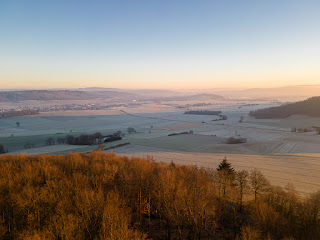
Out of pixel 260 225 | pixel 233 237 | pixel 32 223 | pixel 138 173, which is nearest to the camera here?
pixel 32 223

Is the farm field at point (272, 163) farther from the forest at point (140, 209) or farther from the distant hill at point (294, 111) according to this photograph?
the distant hill at point (294, 111)

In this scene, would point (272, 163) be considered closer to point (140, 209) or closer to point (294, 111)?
point (140, 209)

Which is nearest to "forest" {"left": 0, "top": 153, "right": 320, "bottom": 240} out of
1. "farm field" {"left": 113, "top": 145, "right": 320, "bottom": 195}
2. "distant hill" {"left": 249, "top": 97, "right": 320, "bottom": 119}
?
"farm field" {"left": 113, "top": 145, "right": 320, "bottom": 195}

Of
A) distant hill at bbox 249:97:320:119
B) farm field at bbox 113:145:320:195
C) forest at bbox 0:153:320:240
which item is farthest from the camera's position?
distant hill at bbox 249:97:320:119

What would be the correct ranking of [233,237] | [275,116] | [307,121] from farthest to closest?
[275,116] → [307,121] → [233,237]

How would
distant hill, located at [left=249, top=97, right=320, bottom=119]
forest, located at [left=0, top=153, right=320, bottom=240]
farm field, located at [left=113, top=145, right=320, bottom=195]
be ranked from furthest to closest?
distant hill, located at [left=249, top=97, right=320, bottom=119]
farm field, located at [left=113, top=145, right=320, bottom=195]
forest, located at [left=0, top=153, right=320, bottom=240]

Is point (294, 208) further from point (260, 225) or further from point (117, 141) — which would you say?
point (117, 141)

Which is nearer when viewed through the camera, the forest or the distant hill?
the forest

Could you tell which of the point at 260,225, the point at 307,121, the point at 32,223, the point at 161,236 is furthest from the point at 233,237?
the point at 307,121

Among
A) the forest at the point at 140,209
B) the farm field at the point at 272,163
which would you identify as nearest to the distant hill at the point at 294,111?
the farm field at the point at 272,163

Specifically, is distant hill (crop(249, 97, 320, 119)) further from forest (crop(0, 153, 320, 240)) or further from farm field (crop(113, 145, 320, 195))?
forest (crop(0, 153, 320, 240))
